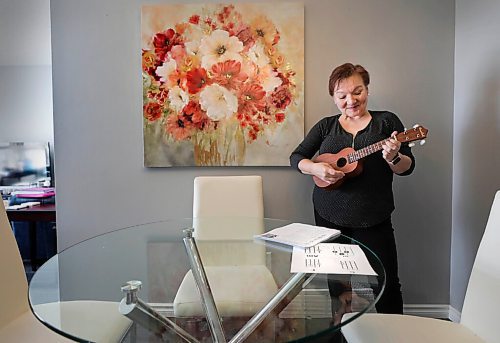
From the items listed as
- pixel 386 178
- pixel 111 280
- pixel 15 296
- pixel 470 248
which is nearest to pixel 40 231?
pixel 15 296

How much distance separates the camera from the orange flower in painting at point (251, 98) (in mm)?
2438

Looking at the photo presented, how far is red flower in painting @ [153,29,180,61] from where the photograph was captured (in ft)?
7.96

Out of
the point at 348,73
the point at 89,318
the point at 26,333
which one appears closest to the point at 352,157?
the point at 348,73

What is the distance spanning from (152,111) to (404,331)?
71.7 inches

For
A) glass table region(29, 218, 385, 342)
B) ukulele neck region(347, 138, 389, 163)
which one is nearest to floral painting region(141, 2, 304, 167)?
ukulele neck region(347, 138, 389, 163)

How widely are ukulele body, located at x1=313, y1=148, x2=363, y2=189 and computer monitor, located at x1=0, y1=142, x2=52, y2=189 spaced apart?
3.69 m

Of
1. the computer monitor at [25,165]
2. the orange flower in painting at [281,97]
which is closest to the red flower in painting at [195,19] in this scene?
the orange flower in painting at [281,97]

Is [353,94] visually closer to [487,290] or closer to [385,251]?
[385,251]

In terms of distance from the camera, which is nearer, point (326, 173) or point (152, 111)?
point (326, 173)

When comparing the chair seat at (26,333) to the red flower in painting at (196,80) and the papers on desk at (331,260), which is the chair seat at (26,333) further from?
the red flower in painting at (196,80)

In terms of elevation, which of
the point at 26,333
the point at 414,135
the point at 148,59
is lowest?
the point at 26,333

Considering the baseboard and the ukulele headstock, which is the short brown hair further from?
the baseboard

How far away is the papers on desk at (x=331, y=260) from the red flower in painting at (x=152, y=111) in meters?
1.36

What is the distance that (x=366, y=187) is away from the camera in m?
1.95
